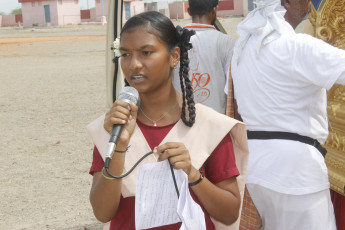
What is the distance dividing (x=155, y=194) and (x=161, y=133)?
0.83ft

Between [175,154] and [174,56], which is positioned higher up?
[174,56]

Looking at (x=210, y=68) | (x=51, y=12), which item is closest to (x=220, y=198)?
(x=210, y=68)

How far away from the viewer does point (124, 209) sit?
6.86ft

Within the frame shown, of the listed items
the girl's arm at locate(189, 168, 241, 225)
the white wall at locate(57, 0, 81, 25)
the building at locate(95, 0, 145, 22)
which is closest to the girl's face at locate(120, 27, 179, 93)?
the girl's arm at locate(189, 168, 241, 225)

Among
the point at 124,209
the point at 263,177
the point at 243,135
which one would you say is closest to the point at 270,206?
the point at 263,177

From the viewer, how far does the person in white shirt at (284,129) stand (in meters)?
2.58

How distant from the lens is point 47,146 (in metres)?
7.83

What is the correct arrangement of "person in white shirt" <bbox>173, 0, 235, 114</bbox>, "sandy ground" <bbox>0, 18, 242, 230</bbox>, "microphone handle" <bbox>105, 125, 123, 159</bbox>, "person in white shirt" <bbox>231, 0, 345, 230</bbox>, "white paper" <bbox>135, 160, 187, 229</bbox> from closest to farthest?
"microphone handle" <bbox>105, 125, 123, 159</bbox>
"white paper" <bbox>135, 160, 187, 229</bbox>
"person in white shirt" <bbox>231, 0, 345, 230</bbox>
"person in white shirt" <bbox>173, 0, 235, 114</bbox>
"sandy ground" <bbox>0, 18, 242, 230</bbox>

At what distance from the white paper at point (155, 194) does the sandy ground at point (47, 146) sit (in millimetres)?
2973

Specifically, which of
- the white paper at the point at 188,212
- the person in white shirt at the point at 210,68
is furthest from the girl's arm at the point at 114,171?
the person in white shirt at the point at 210,68

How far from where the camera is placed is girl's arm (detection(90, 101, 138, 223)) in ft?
6.10

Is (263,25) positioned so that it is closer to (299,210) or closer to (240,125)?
(240,125)

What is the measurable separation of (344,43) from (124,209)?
1679 millimetres

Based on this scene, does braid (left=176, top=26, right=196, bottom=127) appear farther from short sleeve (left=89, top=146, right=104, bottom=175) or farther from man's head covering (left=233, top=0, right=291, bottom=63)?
man's head covering (left=233, top=0, right=291, bottom=63)
